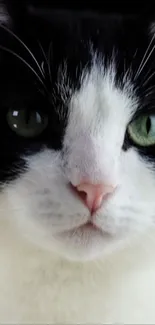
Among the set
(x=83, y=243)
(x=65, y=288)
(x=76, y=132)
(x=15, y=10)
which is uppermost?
(x=15, y=10)

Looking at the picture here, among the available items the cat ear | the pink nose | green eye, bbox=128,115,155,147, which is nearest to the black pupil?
green eye, bbox=128,115,155,147

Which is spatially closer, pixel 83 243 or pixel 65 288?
pixel 83 243

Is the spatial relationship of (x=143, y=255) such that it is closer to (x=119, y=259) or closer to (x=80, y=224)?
(x=119, y=259)

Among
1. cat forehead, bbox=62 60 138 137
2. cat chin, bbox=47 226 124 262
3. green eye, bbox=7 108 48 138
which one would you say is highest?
cat forehead, bbox=62 60 138 137

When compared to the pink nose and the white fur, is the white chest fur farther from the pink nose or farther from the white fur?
the pink nose

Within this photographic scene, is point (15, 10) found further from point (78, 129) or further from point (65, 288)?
point (65, 288)

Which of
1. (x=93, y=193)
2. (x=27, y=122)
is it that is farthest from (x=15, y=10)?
(x=93, y=193)

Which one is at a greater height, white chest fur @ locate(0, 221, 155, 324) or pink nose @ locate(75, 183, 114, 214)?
pink nose @ locate(75, 183, 114, 214)
